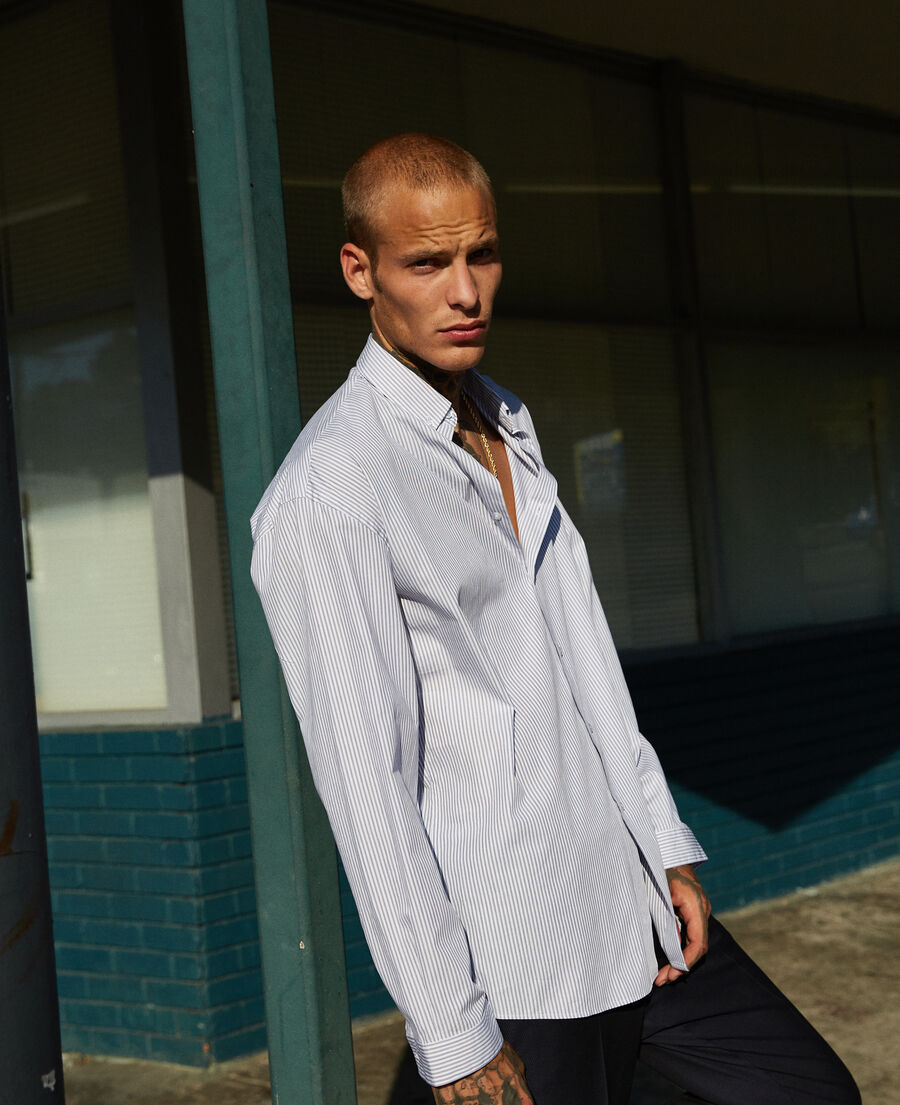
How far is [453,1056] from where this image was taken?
166cm

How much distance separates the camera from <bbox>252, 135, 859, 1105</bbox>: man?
1689 mm

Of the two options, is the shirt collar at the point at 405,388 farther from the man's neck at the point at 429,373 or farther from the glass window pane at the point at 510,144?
the glass window pane at the point at 510,144

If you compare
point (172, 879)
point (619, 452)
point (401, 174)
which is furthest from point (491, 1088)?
point (619, 452)

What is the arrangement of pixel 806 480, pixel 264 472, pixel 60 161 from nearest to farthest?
pixel 264 472, pixel 60 161, pixel 806 480

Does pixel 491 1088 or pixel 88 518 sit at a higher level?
pixel 88 518

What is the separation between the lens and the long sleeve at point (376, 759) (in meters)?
1.67

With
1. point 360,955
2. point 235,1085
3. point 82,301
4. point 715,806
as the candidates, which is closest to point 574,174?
point 82,301

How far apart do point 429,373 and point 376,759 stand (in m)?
0.60

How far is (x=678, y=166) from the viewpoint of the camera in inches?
→ 246

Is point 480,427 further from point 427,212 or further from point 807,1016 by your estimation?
point 807,1016

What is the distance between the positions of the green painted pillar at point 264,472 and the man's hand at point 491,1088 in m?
0.67

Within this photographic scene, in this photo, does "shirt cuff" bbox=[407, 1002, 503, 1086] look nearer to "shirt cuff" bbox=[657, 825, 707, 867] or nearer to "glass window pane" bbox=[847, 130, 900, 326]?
"shirt cuff" bbox=[657, 825, 707, 867]

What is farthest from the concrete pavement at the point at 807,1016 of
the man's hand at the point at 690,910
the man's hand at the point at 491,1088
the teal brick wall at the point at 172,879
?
the man's hand at the point at 491,1088

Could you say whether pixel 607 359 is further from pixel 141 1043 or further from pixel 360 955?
pixel 141 1043
